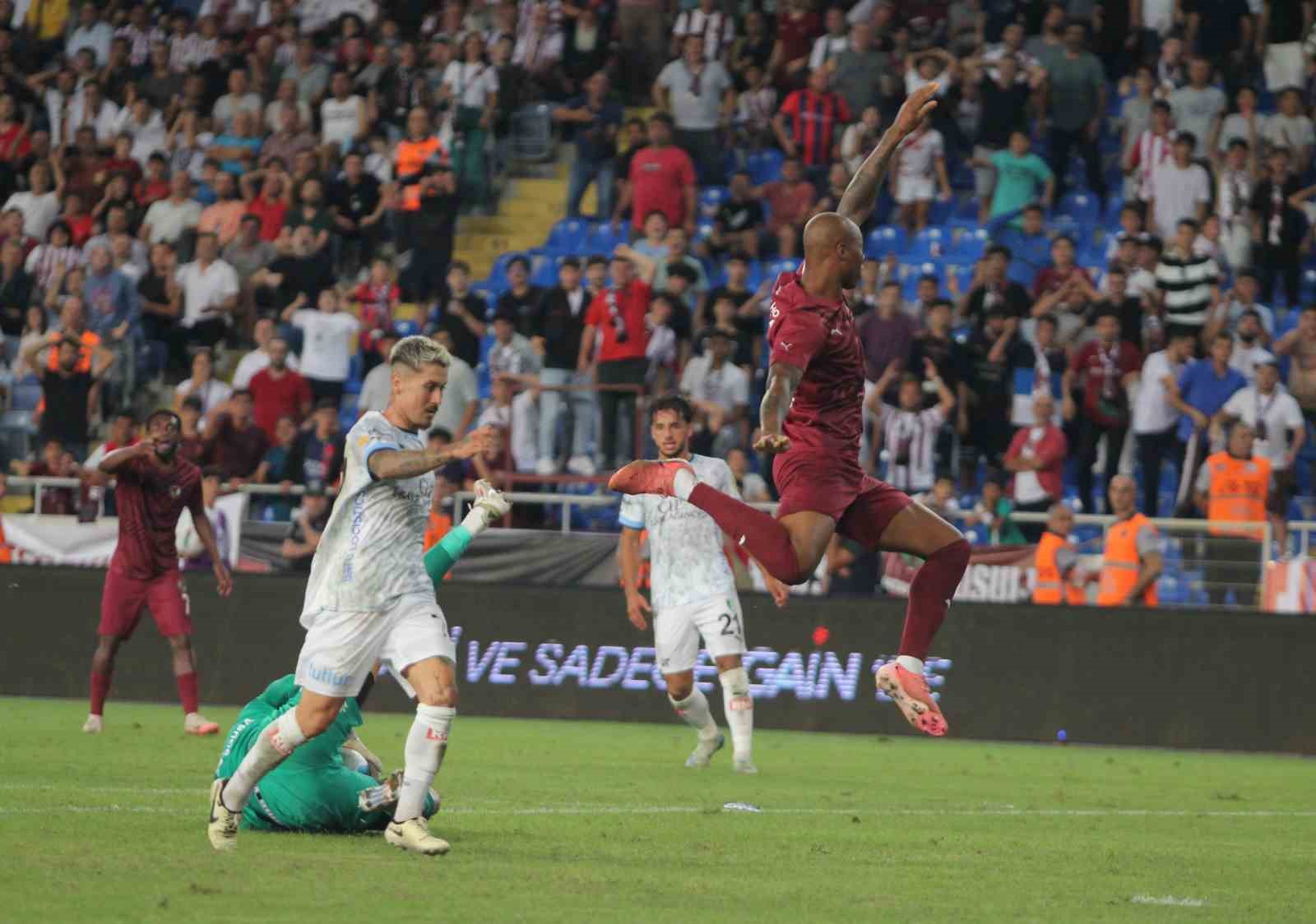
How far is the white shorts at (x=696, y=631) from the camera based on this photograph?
14383 millimetres

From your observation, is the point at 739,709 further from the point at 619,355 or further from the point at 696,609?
the point at 619,355

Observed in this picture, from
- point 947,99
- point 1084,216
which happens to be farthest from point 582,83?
point 1084,216

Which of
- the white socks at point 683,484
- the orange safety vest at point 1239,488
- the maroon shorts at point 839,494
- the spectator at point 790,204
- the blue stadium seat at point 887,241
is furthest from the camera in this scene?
the blue stadium seat at point 887,241

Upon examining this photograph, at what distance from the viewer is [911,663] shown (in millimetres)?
9781

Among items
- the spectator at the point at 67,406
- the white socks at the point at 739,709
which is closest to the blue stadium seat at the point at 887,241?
the spectator at the point at 67,406

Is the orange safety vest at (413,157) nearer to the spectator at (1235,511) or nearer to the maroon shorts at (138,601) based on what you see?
the maroon shorts at (138,601)

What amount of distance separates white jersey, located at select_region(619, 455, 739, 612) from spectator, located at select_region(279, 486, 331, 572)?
672 cm

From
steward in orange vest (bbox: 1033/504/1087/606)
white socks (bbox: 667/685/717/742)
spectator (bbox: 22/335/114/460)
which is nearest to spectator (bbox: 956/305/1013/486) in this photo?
steward in orange vest (bbox: 1033/504/1087/606)

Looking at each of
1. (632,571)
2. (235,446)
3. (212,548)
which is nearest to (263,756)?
(632,571)

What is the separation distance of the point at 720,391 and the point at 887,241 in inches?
173

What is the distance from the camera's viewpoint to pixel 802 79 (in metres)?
26.1

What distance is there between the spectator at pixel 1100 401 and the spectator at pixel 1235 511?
110 centimetres

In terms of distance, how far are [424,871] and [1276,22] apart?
20172mm

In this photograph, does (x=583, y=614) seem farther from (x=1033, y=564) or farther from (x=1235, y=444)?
(x=1235, y=444)
